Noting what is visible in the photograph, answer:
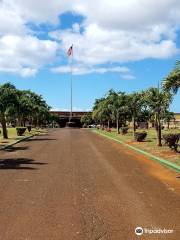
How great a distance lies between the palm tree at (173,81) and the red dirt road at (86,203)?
15.0ft

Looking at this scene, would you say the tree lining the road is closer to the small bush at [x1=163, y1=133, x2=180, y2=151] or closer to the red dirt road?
the small bush at [x1=163, y1=133, x2=180, y2=151]

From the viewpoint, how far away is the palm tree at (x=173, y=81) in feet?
62.1

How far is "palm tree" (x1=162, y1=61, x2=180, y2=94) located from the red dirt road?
456 cm

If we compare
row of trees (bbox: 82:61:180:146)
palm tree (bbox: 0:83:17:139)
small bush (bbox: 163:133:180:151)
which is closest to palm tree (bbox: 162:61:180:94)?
row of trees (bbox: 82:61:180:146)

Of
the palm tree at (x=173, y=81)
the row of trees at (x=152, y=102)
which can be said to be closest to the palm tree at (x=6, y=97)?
the row of trees at (x=152, y=102)

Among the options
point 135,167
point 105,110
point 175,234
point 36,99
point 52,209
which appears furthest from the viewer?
point 36,99

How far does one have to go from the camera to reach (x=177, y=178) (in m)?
14.4

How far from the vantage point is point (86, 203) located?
9828 millimetres

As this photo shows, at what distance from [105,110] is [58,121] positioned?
106 meters

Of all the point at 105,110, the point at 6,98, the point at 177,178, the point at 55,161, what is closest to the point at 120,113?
the point at 105,110

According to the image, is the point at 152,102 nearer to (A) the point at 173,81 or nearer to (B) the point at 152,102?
(B) the point at 152,102

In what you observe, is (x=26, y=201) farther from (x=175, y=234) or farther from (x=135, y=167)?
(x=135, y=167)

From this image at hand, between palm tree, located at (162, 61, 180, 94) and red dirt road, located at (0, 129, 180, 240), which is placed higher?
palm tree, located at (162, 61, 180, 94)

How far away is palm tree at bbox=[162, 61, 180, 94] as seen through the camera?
18.9m
